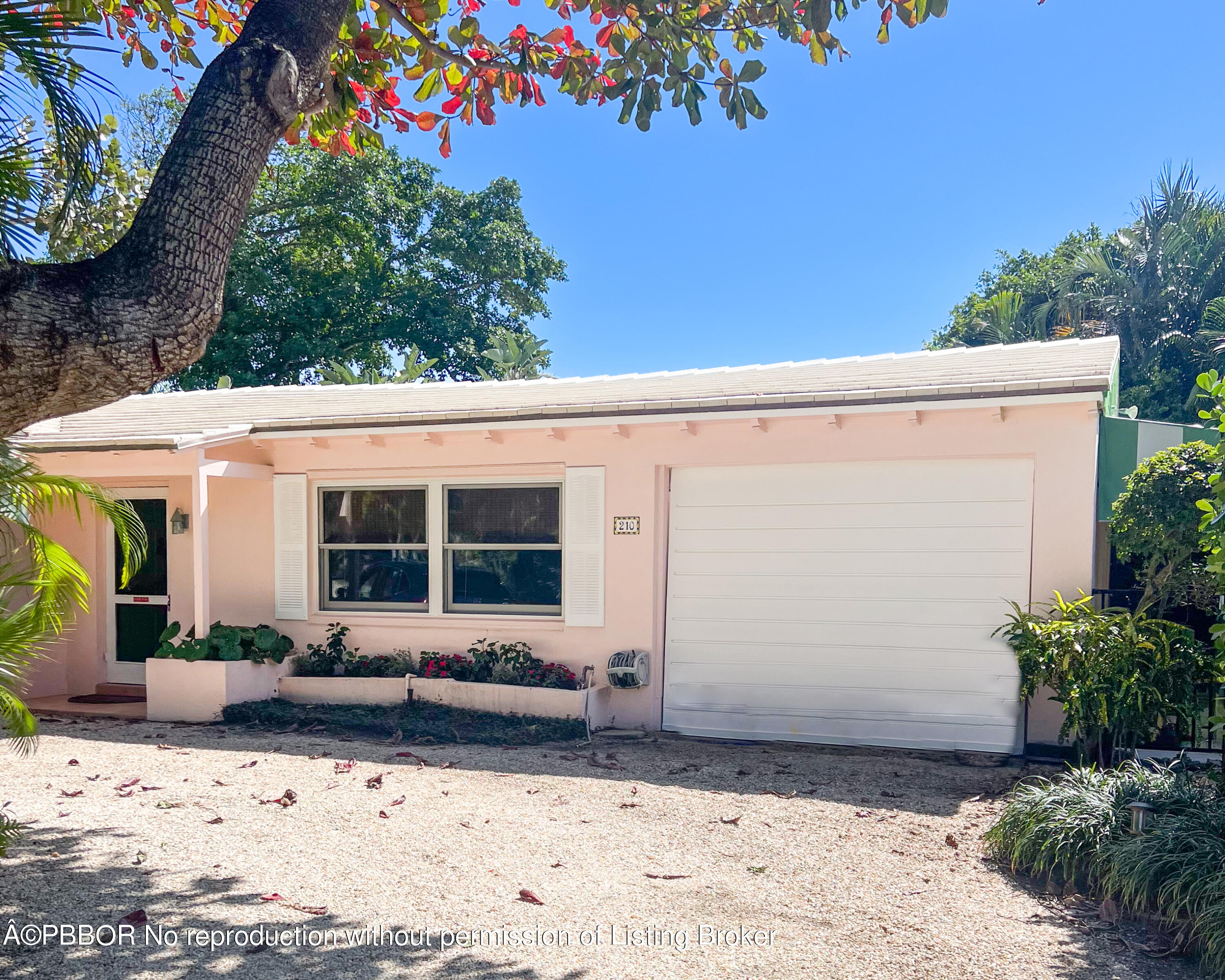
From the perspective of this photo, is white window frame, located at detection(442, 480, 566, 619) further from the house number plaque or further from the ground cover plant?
the ground cover plant

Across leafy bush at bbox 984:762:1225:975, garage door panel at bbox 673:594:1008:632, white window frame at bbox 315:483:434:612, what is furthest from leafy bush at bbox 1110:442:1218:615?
white window frame at bbox 315:483:434:612

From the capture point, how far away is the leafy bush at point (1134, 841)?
4.08m

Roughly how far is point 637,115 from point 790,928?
4.65 m

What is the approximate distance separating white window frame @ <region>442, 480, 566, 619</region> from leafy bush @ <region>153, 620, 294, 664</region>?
6.09ft

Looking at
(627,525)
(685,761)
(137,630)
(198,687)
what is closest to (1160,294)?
(627,525)

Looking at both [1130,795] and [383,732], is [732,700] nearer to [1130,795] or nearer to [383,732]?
[383,732]

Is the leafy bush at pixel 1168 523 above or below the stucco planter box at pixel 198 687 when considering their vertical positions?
above

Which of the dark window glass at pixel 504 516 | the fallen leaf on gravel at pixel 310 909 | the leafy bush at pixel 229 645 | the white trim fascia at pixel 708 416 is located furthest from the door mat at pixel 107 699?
the fallen leaf on gravel at pixel 310 909

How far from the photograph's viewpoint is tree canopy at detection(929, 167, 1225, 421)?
23.3 meters

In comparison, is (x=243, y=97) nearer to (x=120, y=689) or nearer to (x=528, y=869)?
(x=528, y=869)

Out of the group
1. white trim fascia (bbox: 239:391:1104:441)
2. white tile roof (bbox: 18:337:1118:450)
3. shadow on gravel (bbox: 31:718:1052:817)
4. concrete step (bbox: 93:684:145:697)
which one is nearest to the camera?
shadow on gravel (bbox: 31:718:1052:817)

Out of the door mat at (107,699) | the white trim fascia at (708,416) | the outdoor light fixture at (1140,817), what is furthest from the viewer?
the door mat at (107,699)

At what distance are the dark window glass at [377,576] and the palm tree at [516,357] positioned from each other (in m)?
11.9

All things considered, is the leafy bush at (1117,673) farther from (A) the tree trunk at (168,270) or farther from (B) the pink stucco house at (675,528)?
(A) the tree trunk at (168,270)
